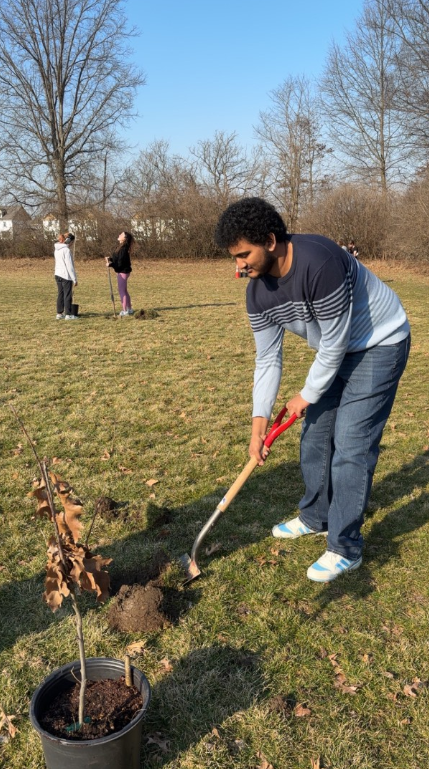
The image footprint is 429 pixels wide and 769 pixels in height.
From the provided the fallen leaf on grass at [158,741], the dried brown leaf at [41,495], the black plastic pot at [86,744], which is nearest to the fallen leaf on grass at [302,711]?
the fallen leaf on grass at [158,741]

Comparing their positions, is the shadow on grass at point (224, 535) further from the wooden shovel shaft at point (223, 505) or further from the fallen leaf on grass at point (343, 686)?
the fallen leaf on grass at point (343, 686)

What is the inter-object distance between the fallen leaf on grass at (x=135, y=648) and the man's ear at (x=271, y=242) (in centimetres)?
197

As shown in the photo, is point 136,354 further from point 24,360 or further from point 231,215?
point 231,215

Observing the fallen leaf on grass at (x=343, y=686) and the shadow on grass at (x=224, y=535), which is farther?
the shadow on grass at (x=224, y=535)

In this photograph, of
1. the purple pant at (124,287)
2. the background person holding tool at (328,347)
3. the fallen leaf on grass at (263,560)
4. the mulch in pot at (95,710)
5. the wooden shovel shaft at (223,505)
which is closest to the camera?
the mulch in pot at (95,710)

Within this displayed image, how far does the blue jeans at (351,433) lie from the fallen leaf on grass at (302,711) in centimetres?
100

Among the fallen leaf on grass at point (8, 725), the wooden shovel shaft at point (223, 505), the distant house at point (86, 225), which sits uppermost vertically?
the distant house at point (86, 225)

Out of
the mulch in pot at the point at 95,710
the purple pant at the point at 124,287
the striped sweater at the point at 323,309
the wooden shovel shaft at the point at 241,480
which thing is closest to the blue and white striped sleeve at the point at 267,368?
the striped sweater at the point at 323,309

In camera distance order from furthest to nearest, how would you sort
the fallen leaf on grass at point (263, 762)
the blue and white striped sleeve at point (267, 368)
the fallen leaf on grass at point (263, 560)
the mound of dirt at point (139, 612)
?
the fallen leaf on grass at point (263, 560)
the blue and white striped sleeve at point (267, 368)
the mound of dirt at point (139, 612)
the fallen leaf on grass at point (263, 762)

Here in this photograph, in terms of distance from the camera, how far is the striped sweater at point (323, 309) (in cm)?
270

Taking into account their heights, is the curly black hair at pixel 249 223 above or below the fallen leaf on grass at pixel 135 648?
above

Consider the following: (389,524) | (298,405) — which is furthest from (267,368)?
(389,524)

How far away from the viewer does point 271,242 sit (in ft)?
8.73

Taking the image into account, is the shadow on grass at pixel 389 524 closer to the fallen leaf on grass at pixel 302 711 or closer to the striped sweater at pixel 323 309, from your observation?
the fallen leaf on grass at pixel 302 711
